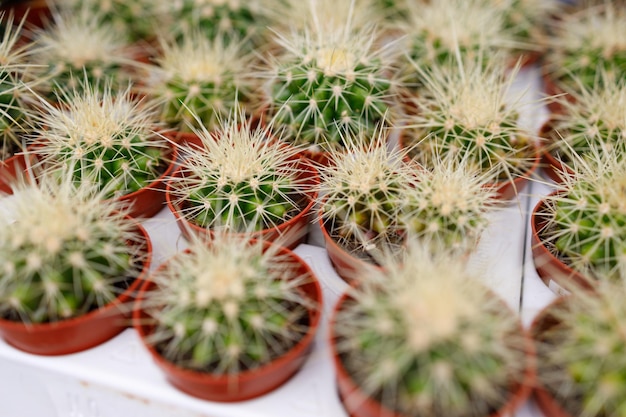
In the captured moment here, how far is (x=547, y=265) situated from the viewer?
48.4 inches

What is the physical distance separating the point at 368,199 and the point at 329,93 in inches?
12.3

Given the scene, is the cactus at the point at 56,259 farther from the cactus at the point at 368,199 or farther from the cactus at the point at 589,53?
the cactus at the point at 589,53

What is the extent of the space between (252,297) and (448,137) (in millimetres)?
669

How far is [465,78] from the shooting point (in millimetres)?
1472

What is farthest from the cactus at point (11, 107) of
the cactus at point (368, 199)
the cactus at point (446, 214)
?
the cactus at point (446, 214)

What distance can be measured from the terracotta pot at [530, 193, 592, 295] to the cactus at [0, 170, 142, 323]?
0.87 metres

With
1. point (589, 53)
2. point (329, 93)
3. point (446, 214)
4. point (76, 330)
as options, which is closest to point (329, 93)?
point (329, 93)

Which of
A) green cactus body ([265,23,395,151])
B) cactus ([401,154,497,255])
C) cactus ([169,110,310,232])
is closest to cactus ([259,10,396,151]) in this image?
green cactus body ([265,23,395,151])

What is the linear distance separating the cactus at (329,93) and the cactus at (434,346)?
1.65 ft

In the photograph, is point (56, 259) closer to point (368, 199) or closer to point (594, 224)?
point (368, 199)

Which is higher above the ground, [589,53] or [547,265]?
[589,53]

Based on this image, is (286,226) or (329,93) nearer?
(286,226)

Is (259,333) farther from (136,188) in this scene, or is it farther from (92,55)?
(92,55)

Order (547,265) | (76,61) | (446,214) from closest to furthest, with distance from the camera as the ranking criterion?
(446,214) < (547,265) < (76,61)
